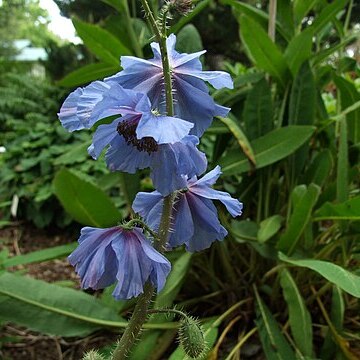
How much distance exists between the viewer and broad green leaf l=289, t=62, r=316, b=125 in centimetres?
189

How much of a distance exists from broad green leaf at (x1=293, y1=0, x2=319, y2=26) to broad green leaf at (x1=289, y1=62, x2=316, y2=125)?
298mm

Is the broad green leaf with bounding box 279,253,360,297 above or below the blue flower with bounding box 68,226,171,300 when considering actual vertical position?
below

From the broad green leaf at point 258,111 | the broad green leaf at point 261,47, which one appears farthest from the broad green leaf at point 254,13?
the broad green leaf at point 258,111

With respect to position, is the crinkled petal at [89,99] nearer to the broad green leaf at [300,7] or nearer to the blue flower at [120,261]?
the blue flower at [120,261]

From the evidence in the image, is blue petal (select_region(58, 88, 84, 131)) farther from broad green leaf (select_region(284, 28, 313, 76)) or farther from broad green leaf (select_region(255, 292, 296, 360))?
broad green leaf (select_region(284, 28, 313, 76))

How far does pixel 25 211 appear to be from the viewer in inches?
144

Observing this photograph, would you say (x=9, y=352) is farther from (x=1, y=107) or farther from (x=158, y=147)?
(x=1, y=107)

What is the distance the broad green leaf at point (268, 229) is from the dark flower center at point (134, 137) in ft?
2.98

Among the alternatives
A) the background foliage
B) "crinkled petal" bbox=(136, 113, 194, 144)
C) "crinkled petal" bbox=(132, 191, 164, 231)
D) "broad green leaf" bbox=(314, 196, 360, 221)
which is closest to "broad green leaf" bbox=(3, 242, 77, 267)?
the background foliage

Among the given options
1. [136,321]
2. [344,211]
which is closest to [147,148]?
[136,321]

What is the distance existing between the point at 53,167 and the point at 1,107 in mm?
2333

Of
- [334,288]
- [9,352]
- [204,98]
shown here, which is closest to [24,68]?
[9,352]

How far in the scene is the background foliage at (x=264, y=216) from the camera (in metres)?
1.62

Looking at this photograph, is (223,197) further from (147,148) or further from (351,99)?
(351,99)
